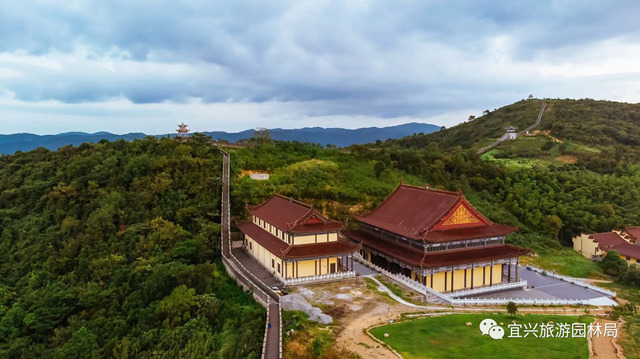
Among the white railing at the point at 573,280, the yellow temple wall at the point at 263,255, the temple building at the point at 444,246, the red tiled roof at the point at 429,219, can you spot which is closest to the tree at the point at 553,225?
the white railing at the point at 573,280

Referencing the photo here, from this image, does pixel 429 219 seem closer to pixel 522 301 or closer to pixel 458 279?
pixel 458 279

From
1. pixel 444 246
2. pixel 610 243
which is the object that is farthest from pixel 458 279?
pixel 610 243

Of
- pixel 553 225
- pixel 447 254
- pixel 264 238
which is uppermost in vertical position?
pixel 264 238

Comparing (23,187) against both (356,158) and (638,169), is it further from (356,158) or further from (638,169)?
(638,169)

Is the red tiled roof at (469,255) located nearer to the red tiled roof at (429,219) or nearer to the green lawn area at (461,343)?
the red tiled roof at (429,219)

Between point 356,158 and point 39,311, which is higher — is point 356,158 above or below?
above

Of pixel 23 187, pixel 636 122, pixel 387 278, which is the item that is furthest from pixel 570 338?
pixel 636 122
